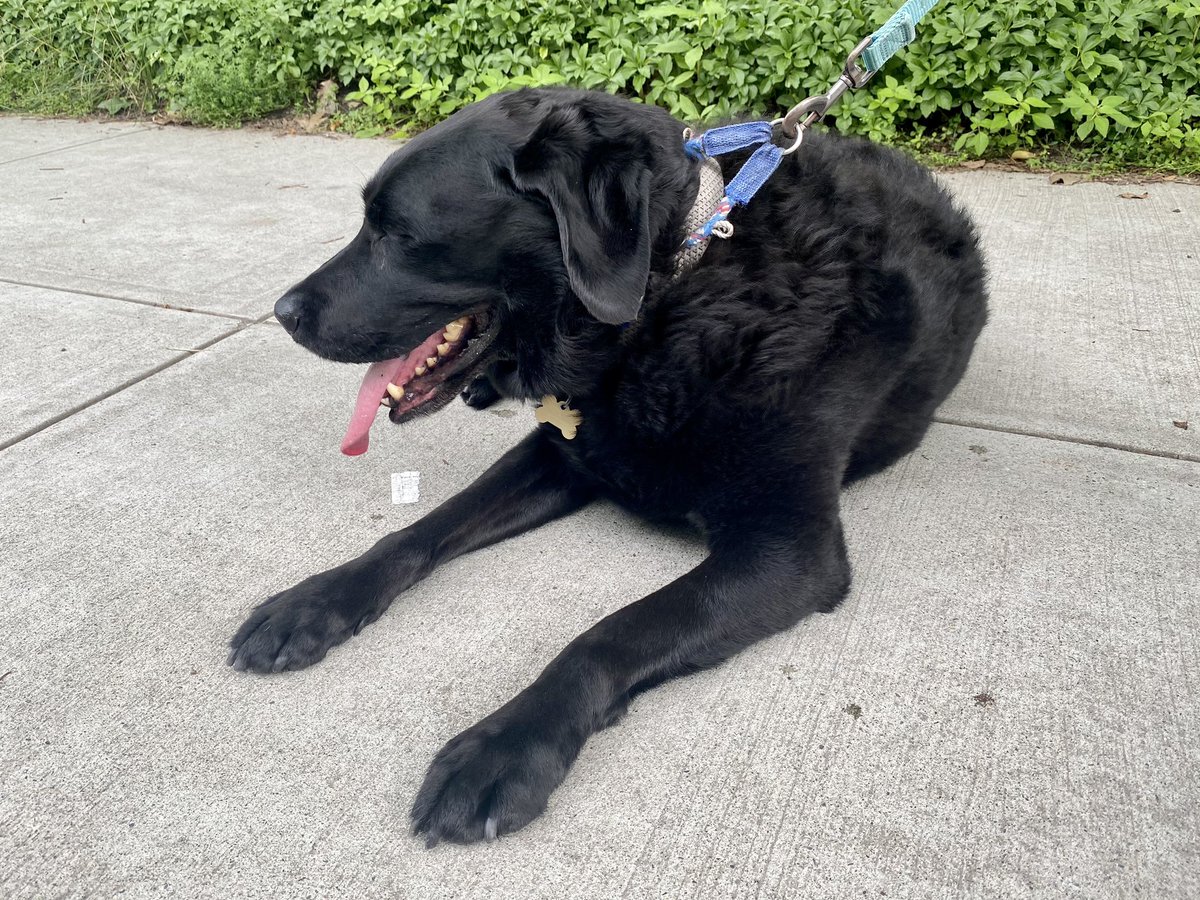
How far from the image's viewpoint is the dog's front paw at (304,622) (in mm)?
1960

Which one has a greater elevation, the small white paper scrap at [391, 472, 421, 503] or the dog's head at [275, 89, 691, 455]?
the dog's head at [275, 89, 691, 455]

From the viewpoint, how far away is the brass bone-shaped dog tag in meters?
2.23

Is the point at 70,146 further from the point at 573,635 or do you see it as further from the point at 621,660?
the point at 621,660

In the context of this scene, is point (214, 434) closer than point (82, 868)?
No

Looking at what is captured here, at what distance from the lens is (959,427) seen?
9.39 ft

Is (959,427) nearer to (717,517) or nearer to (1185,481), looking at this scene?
(1185,481)

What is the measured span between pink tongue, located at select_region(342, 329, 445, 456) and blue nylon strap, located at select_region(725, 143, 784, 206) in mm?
731

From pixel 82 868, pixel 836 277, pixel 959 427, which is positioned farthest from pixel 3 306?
pixel 959 427

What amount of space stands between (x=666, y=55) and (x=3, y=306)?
357cm

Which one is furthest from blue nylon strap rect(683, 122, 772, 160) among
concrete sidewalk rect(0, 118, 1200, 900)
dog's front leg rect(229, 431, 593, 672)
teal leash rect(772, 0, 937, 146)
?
concrete sidewalk rect(0, 118, 1200, 900)

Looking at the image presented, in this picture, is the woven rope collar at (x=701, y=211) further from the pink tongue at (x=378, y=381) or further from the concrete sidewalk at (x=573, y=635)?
Answer: the concrete sidewalk at (x=573, y=635)

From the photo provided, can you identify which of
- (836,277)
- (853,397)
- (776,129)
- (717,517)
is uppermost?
(776,129)

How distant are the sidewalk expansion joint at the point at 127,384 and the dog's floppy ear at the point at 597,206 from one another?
6.25 ft

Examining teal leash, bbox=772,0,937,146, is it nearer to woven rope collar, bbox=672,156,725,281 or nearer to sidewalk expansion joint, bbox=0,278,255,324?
woven rope collar, bbox=672,156,725,281
